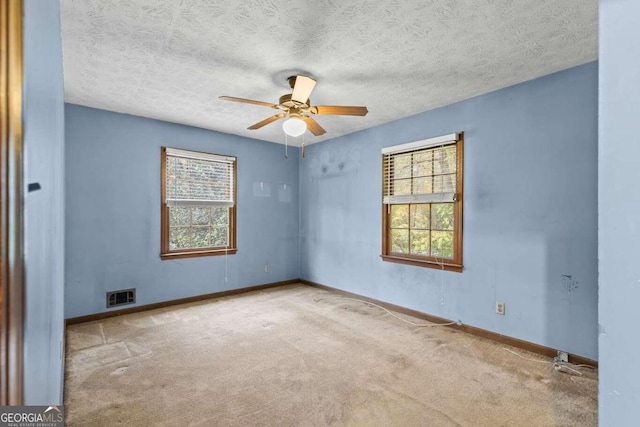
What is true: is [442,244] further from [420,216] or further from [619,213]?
[619,213]

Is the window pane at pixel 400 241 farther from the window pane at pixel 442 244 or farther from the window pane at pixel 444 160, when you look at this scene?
the window pane at pixel 444 160

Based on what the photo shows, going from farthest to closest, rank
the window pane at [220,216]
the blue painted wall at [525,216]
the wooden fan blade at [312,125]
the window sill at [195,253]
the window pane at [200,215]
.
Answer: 1. the window pane at [220,216]
2. the window pane at [200,215]
3. the window sill at [195,253]
4. the wooden fan blade at [312,125]
5. the blue painted wall at [525,216]

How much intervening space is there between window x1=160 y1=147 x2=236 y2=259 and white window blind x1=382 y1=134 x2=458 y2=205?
2.38 m

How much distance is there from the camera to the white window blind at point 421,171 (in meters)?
3.60

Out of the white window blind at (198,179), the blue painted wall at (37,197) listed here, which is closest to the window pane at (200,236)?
the white window blind at (198,179)

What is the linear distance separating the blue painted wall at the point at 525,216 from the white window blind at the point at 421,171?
0.48 ft

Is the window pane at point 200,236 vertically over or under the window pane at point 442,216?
under

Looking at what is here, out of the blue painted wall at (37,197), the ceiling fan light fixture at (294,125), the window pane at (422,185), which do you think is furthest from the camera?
the window pane at (422,185)

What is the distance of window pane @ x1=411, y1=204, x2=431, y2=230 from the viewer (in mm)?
3855

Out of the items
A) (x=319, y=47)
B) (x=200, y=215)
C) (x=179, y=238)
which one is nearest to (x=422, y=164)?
(x=319, y=47)

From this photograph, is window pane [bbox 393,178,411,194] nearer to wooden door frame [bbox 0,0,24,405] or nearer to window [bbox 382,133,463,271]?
window [bbox 382,133,463,271]

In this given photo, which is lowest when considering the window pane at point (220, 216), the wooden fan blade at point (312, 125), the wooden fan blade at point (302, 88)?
the window pane at point (220, 216)

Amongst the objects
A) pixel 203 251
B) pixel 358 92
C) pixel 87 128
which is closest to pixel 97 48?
pixel 87 128

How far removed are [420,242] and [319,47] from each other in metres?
2.58
